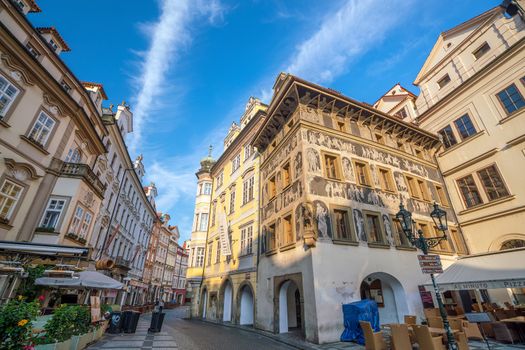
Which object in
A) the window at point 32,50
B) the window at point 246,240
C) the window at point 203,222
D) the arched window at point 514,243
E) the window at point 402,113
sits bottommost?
the arched window at point 514,243

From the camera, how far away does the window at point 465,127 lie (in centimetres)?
1791

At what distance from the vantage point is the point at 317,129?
1489 centimetres

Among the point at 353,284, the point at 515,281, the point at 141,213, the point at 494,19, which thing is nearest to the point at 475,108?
the point at 494,19

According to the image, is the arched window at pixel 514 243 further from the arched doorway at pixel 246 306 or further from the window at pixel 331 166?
the arched doorway at pixel 246 306

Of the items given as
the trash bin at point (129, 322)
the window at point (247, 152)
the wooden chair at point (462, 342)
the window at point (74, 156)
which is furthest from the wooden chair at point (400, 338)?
the window at point (74, 156)

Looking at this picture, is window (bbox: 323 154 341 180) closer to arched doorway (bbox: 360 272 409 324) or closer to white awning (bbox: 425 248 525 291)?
arched doorway (bbox: 360 272 409 324)

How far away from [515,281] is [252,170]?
15.5 metres

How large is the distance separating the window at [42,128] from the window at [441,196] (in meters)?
25.2

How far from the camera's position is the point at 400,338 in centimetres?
730

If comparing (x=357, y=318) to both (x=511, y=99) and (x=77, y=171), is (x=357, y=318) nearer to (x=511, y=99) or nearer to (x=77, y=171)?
(x=77, y=171)

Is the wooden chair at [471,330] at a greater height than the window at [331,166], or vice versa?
the window at [331,166]

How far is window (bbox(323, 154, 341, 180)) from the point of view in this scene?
14016mm

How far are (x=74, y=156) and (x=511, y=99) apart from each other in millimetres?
28071

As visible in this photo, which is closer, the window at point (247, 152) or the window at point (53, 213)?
the window at point (53, 213)
